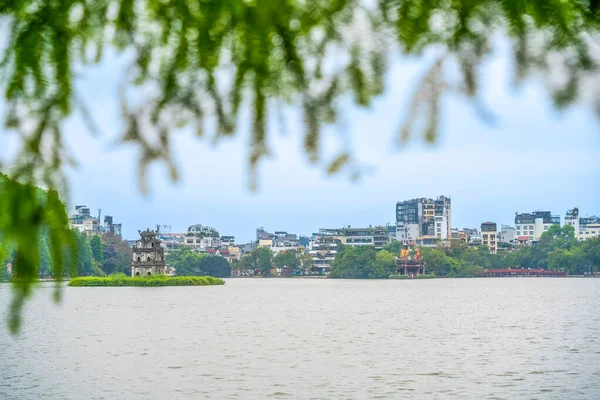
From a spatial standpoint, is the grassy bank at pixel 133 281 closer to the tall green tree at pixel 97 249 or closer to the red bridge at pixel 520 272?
the tall green tree at pixel 97 249

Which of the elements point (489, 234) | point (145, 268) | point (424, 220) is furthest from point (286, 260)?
point (145, 268)

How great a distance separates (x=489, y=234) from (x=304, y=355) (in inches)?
5407

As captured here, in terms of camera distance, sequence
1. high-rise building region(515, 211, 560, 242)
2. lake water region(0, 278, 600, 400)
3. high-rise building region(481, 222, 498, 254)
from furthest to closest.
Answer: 1. high-rise building region(515, 211, 560, 242)
2. high-rise building region(481, 222, 498, 254)
3. lake water region(0, 278, 600, 400)

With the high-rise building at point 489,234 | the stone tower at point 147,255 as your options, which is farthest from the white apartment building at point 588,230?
the stone tower at point 147,255

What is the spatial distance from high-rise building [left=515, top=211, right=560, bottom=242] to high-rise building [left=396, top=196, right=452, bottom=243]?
23.7 metres

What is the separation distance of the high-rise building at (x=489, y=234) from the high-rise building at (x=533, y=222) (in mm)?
31882

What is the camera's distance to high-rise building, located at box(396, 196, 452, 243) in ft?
584

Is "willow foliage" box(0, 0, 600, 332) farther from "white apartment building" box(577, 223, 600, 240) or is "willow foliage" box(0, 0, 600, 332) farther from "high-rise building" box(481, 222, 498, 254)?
"white apartment building" box(577, 223, 600, 240)

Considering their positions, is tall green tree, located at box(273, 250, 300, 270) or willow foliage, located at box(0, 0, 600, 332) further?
tall green tree, located at box(273, 250, 300, 270)

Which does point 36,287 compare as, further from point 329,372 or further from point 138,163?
point 329,372

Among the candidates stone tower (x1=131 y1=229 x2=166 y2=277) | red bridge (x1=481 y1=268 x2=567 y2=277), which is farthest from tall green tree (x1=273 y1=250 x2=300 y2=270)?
stone tower (x1=131 y1=229 x2=166 y2=277)

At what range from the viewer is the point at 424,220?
18600cm

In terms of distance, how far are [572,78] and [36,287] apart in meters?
1.80

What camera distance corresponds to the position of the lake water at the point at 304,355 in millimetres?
25359
